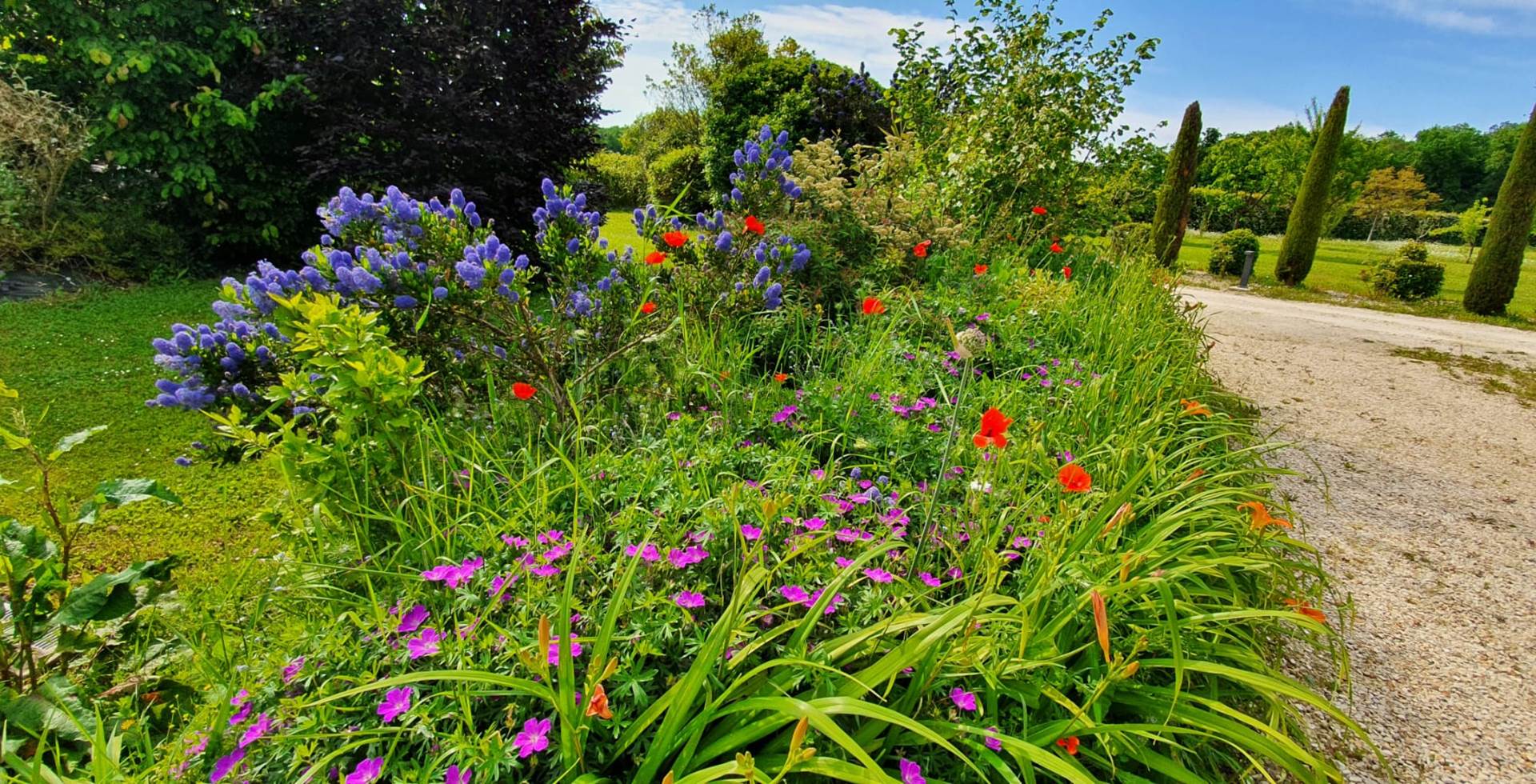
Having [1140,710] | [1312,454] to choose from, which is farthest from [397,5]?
[1312,454]

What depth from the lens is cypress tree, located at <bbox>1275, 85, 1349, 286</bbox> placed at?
11.4m

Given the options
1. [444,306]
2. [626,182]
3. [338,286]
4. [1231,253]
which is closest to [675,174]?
[626,182]

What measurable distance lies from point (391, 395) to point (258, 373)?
0.78m

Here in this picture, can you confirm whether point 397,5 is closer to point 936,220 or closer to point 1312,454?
point 936,220

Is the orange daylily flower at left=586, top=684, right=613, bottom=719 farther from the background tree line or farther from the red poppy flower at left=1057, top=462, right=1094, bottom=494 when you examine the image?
the background tree line

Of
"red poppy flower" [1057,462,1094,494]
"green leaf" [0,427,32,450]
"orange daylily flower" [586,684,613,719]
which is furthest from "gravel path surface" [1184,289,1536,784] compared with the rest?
"green leaf" [0,427,32,450]

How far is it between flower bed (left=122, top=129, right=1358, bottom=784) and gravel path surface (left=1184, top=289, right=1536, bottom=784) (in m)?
0.29

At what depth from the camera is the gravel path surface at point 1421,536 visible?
171 centimetres

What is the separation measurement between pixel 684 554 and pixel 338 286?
126 cm

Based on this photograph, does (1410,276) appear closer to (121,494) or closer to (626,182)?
(121,494)

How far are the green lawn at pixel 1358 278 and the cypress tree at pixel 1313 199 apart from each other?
59cm

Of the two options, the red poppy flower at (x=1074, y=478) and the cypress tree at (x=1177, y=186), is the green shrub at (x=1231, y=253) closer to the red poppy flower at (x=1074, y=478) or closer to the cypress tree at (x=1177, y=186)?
the cypress tree at (x=1177, y=186)

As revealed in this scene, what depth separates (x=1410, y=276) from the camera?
10578mm

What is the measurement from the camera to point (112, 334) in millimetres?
4211
